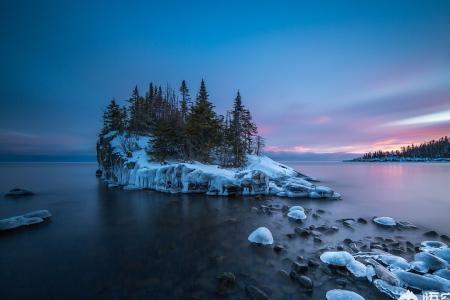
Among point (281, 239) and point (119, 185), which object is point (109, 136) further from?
point (281, 239)

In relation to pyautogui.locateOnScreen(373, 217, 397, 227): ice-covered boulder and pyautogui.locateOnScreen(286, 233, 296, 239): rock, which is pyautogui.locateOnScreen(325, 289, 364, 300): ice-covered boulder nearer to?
pyautogui.locateOnScreen(286, 233, 296, 239): rock

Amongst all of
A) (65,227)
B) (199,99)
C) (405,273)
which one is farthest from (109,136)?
(405,273)

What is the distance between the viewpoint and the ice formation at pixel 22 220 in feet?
48.5

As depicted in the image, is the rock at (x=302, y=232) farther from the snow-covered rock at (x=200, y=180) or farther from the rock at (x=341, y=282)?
the snow-covered rock at (x=200, y=180)

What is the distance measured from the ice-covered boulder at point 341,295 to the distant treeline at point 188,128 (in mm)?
31985

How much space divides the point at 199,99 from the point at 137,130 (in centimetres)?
2168

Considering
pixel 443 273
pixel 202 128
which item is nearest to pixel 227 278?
pixel 443 273

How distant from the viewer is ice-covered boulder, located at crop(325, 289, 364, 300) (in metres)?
6.64

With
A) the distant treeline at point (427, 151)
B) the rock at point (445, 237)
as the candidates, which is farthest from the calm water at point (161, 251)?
the distant treeline at point (427, 151)

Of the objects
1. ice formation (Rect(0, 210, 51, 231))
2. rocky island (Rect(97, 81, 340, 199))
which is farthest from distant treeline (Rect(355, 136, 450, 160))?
ice formation (Rect(0, 210, 51, 231))

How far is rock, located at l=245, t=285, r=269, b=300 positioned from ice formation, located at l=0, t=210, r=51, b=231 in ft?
61.5

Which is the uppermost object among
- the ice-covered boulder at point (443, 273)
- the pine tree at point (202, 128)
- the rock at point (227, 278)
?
the pine tree at point (202, 128)

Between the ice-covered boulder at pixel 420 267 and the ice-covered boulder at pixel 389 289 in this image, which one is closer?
the ice-covered boulder at pixel 389 289

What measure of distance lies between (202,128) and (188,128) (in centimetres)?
263
